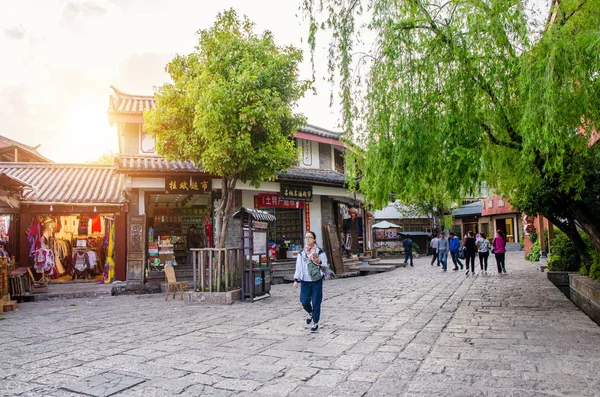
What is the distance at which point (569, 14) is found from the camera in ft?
21.7

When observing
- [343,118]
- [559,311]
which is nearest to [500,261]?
[559,311]

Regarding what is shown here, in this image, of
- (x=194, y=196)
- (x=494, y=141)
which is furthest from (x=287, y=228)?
(x=494, y=141)

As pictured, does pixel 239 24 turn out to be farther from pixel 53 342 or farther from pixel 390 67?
pixel 53 342

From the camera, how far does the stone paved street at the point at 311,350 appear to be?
14.8 ft

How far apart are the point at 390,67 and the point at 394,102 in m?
0.58

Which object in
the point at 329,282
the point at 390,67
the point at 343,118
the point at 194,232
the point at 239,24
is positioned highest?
the point at 239,24

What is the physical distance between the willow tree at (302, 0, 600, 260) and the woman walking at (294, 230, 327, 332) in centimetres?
148

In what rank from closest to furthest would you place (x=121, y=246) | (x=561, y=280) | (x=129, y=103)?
(x=561, y=280), (x=121, y=246), (x=129, y=103)

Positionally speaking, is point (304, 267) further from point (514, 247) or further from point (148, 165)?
point (514, 247)

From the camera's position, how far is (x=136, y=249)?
14.2 meters

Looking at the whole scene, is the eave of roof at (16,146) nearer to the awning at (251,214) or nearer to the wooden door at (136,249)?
the wooden door at (136,249)

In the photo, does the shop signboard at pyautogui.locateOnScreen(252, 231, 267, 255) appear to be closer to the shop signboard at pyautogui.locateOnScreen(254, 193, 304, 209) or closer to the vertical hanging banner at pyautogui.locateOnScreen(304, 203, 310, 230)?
the shop signboard at pyautogui.locateOnScreen(254, 193, 304, 209)

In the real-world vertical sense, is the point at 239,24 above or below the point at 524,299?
above

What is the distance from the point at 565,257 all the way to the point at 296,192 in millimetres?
9017
